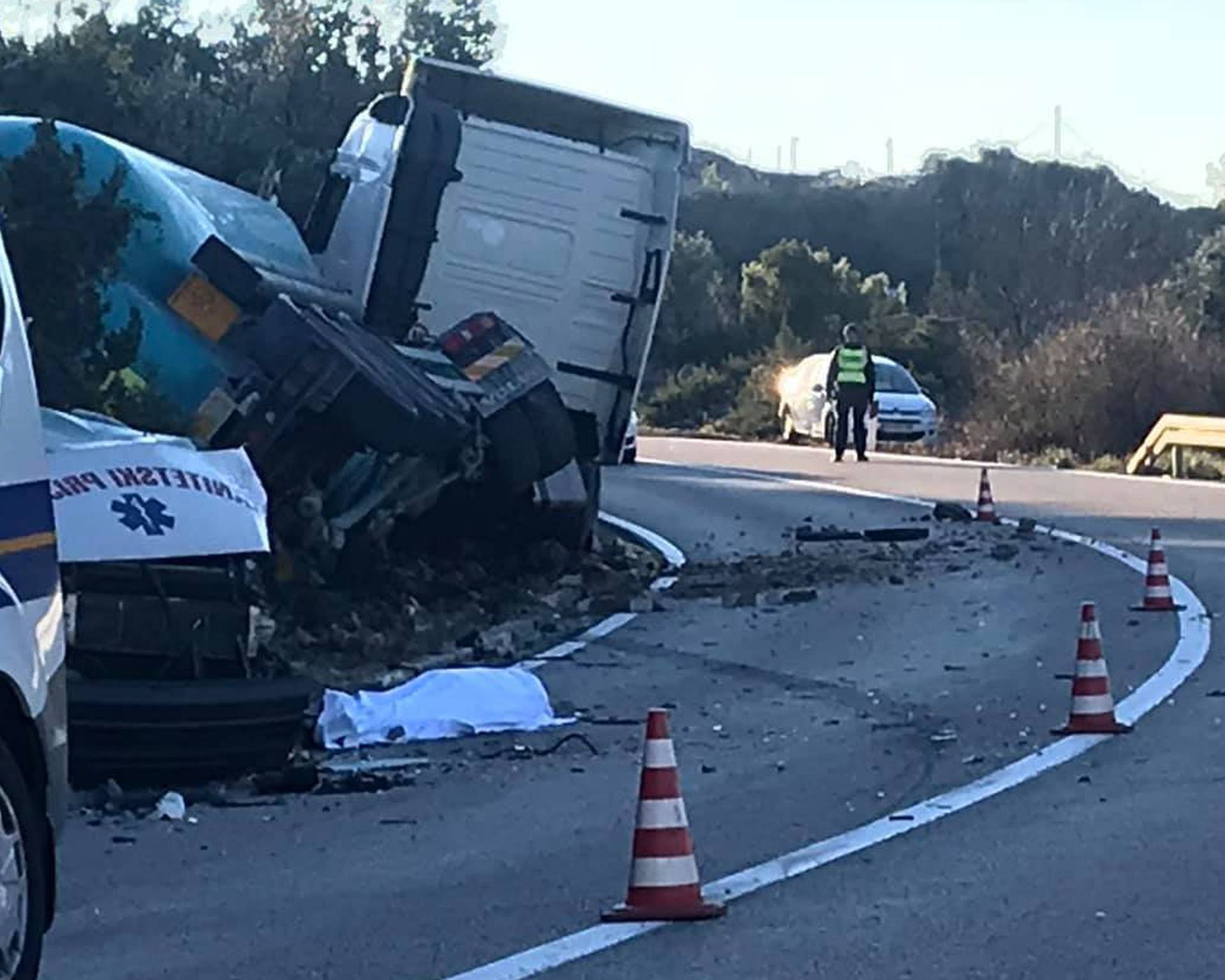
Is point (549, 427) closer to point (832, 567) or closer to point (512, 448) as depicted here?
point (512, 448)

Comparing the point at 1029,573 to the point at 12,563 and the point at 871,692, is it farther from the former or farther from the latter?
the point at 12,563

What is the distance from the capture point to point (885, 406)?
40.4 metres

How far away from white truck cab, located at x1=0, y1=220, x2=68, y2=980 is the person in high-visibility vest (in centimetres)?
2581

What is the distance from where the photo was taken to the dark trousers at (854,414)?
32531 mm

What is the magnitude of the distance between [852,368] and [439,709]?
20479mm

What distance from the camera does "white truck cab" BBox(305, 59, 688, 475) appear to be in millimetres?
17625

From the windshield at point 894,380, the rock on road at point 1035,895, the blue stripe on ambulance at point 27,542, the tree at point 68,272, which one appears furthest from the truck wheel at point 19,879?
the windshield at point 894,380

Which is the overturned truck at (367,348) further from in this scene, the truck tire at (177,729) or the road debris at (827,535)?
the road debris at (827,535)

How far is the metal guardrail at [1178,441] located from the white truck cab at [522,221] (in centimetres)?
1509

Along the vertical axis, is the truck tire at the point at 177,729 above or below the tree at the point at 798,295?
below

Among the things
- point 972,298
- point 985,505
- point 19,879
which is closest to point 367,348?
point 19,879

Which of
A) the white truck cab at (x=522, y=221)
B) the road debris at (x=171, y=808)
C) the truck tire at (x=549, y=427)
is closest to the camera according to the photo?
the road debris at (x=171, y=808)

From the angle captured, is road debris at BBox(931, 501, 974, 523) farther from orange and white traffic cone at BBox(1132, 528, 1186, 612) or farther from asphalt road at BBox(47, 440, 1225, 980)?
asphalt road at BBox(47, 440, 1225, 980)

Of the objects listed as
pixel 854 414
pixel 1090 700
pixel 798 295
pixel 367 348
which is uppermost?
pixel 798 295
